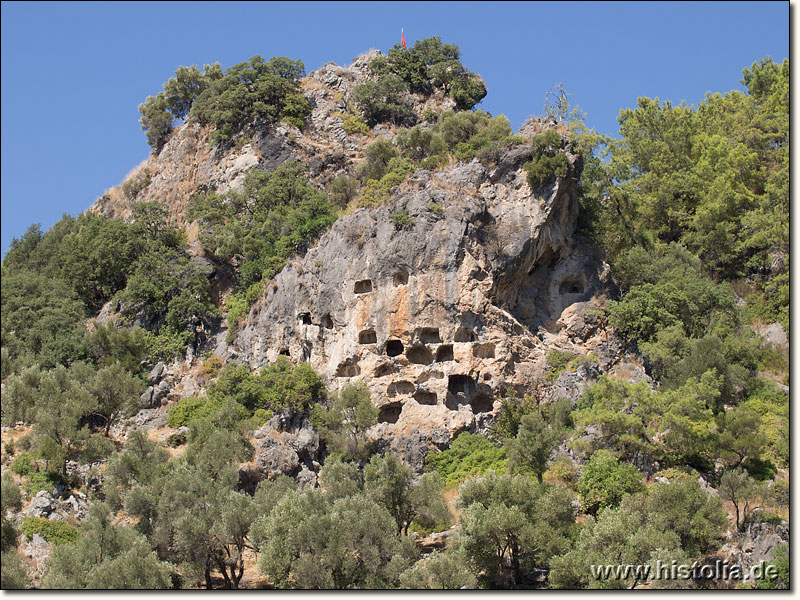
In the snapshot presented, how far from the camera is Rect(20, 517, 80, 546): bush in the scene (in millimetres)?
30641

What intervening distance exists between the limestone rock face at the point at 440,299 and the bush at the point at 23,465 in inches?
399

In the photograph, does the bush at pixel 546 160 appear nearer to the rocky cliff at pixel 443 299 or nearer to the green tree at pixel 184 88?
the rocky cliff at pixel 443 299

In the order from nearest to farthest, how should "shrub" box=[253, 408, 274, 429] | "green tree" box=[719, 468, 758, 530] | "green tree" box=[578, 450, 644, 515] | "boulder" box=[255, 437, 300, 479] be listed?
"green tree" box=[719, 468, 758, 530] < "green tree" box=[578, 450, 644, 515] < "boulder" box=[255, 437, 300, 479] < "shrub" box=[253, 408, 274, 429]

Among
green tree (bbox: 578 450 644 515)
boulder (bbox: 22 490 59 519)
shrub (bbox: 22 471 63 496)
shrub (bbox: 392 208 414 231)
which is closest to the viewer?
green tree (bbox: 578 450 644 515)

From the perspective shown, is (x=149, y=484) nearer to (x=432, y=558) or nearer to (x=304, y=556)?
(x=304, y=556)

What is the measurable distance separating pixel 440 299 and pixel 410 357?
105 inches

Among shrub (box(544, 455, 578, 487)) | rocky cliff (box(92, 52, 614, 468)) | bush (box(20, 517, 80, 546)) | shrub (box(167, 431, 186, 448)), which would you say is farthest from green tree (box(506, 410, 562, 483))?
bush (box(20, 517, 80, 546))

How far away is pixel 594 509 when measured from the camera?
104ft

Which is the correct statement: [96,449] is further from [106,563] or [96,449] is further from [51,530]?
[106,563]

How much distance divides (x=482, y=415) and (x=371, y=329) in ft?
18.6

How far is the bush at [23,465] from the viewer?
34031 mm

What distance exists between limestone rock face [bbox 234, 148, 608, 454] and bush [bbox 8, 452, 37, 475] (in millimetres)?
10140

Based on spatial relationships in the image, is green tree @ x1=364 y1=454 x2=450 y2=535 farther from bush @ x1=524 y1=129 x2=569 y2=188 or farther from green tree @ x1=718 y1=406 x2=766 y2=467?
bush @ x1=524 y1=129 x2=569 y2=188

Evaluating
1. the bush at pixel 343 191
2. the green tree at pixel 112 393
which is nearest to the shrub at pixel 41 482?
the green tree at pixel 112 393
